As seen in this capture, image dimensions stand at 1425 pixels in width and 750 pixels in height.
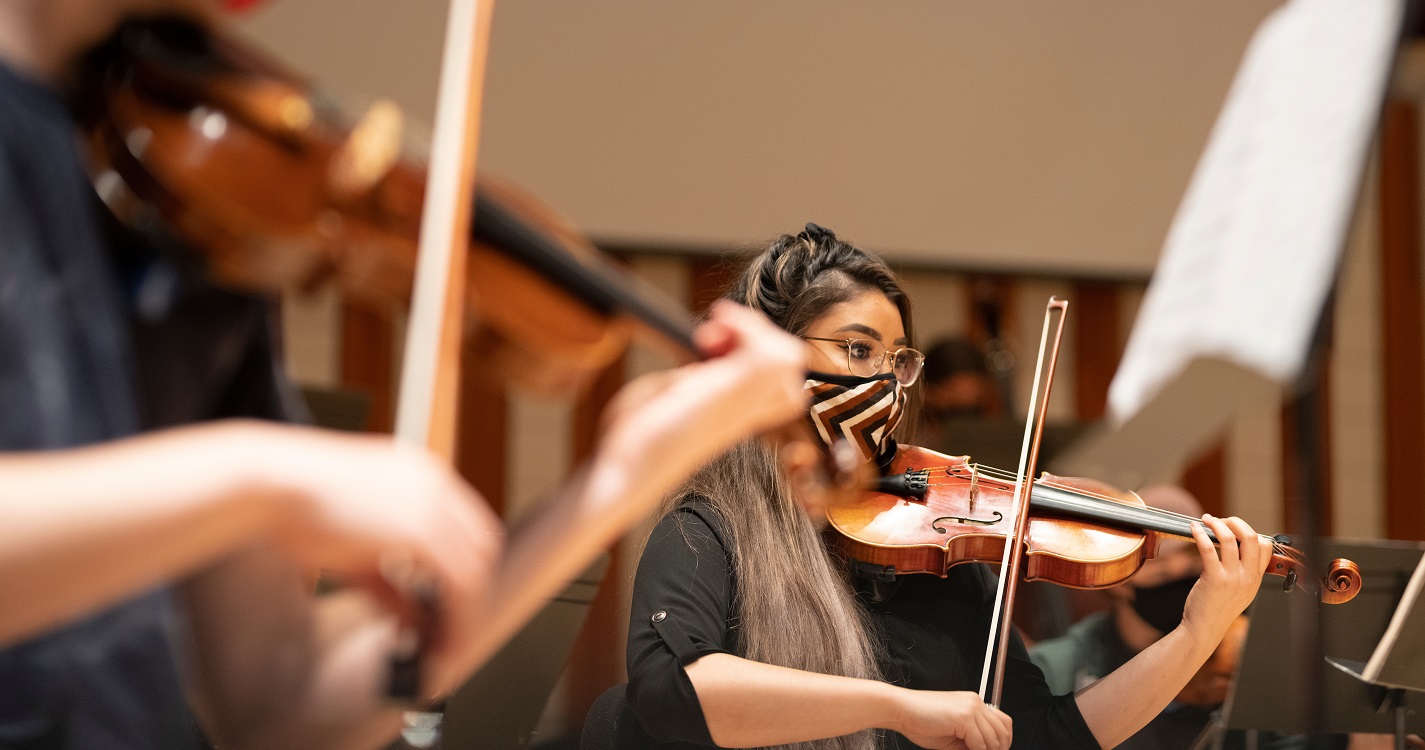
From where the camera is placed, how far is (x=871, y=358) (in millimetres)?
1579

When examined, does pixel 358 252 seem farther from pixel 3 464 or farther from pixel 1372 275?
pixel 1372 275

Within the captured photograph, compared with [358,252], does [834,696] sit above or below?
below

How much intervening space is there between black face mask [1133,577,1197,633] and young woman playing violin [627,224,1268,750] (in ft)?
2.05

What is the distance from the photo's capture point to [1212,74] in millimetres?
4387

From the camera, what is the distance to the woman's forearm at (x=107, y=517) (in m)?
0.48

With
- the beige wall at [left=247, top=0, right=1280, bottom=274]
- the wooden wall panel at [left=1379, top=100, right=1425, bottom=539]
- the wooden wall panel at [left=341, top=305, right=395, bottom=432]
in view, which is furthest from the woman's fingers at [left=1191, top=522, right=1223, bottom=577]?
the wooden wall panel at [left=1379, top=100, right=1425, bottom=539]

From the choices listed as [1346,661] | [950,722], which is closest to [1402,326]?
[1346,661]

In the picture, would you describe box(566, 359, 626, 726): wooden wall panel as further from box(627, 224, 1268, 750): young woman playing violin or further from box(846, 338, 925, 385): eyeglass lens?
box(846, 338, 925, 385): eyeglass lens

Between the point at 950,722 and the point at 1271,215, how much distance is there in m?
0.65

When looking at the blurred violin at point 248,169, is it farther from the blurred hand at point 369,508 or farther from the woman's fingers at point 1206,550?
the woman's fingers at point 1206,550

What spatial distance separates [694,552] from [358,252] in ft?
2.99

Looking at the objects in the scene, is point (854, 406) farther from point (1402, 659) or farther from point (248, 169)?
point (248, 169)

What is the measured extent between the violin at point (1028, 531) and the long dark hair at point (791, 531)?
7 centimetres

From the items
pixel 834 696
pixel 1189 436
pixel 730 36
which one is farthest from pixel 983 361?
pixel 1189 436
